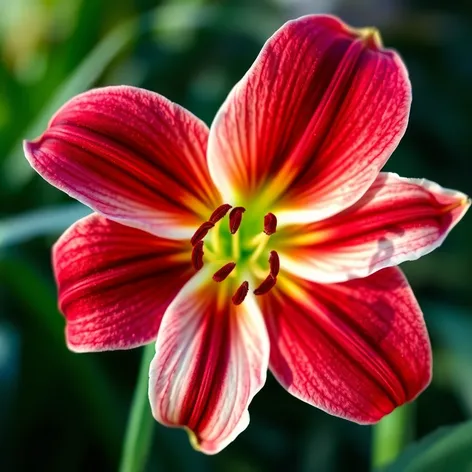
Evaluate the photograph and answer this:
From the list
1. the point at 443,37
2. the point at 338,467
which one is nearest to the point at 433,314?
the point at 338,467

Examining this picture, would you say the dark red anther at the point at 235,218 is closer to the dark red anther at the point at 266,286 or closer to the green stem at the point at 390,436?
the dark red anther at the point at 266,286

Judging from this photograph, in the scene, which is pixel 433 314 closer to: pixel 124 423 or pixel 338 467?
pixel 338 467

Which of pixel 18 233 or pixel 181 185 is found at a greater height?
pixel 181 185

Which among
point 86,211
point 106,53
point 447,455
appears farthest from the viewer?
point 106,53

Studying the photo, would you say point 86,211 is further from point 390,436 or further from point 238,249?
point 390,436

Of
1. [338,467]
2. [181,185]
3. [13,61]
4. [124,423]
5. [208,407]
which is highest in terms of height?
[181,185]

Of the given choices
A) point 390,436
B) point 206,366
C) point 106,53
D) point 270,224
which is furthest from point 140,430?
point 106,53

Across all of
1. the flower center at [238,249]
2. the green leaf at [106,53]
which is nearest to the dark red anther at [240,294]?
the flower center at [238,249]

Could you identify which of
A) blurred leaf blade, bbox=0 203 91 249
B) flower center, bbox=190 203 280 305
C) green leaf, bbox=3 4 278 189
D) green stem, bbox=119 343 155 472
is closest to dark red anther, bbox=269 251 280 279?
flower center, bbox=190 203 280 305
